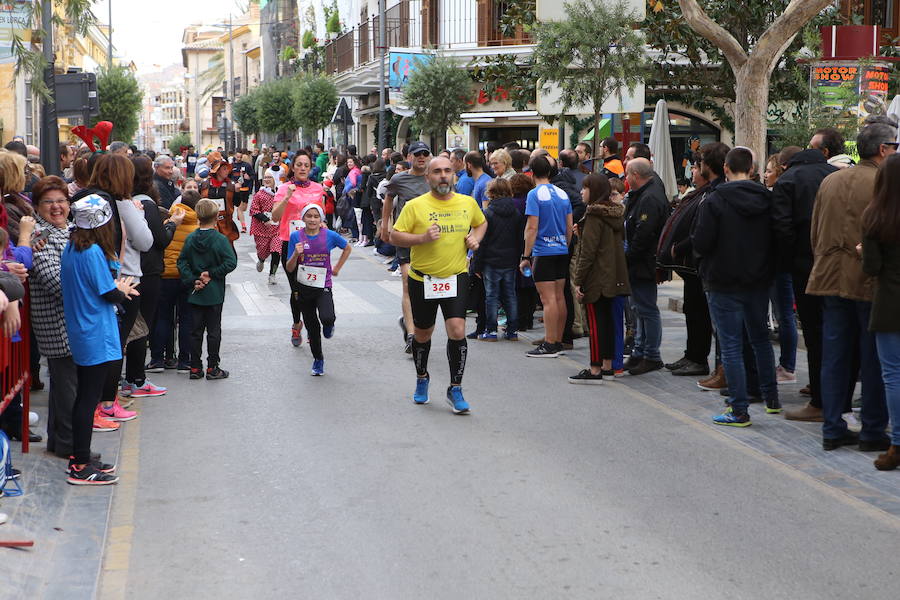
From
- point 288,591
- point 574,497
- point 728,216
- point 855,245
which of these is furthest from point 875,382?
point 288,591

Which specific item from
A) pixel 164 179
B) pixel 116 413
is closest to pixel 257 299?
pixel 164 179

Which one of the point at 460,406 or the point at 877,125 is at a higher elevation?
the point at 877,125

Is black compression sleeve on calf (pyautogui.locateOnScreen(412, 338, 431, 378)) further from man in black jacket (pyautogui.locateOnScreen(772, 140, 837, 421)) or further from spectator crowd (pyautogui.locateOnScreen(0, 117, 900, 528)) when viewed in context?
man in black jacket (pyautogui.locateOnScreen(772, 140, 837, 421))

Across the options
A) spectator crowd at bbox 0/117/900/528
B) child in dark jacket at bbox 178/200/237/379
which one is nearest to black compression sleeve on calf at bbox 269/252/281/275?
spectator crowd at bbox 0/117/900/528

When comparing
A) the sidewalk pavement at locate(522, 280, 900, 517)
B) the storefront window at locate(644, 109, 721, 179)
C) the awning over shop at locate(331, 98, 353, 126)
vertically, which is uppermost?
the awning over shop at locate(331, 98, 353, 126)

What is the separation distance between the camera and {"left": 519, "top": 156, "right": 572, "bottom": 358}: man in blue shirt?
11008 millimetres

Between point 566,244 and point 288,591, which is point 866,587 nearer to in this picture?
point 288,591

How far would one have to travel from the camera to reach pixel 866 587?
4.97 m

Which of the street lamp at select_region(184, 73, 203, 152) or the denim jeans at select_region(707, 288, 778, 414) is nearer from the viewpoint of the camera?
the denim jeans at select_region(707, 288, 778, 414)

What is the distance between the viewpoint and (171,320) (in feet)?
34.4

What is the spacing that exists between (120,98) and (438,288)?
5752 cm

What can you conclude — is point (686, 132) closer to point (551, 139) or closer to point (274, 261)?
point (551, 139)

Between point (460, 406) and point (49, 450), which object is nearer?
point (49, 450)

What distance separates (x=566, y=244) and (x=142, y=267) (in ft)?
13.6
